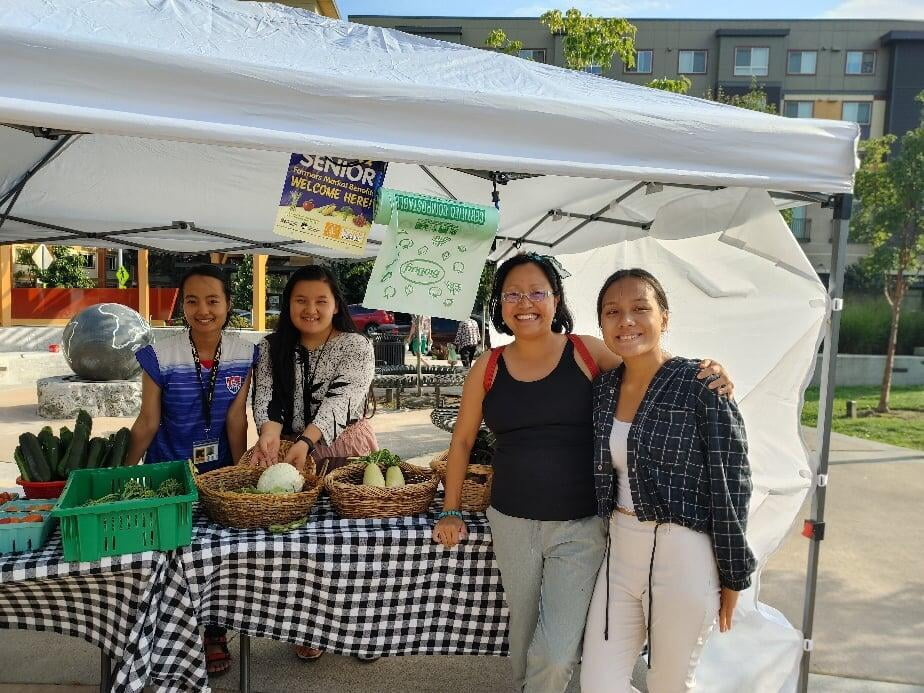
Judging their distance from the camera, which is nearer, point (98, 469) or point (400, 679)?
point (98, 469)

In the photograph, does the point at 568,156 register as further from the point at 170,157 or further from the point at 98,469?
the point at 170,157

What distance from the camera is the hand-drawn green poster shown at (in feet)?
8.21

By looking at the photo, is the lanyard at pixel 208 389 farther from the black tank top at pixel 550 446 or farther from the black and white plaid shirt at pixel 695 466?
the black and white plaid shirt at pixel 695 466

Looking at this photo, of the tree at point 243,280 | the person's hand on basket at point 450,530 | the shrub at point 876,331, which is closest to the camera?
the person's hand on basket at point 450,530

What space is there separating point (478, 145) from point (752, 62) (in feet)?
127

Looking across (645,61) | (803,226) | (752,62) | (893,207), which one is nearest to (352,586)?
(893,207)

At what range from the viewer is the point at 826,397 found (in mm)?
2758

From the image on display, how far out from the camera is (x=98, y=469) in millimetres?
2506

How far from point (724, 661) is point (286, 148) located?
2.64 metres

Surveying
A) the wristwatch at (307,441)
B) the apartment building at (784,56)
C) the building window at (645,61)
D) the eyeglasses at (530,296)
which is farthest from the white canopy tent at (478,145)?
the building window at (645,61)

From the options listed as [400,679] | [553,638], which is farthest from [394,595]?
[400,679]

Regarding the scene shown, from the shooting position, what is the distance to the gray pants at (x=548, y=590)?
7.18 ft

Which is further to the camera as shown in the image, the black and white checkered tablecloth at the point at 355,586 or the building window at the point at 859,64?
the building window at the point at 859,64

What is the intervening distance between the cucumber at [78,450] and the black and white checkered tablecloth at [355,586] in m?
0.60
